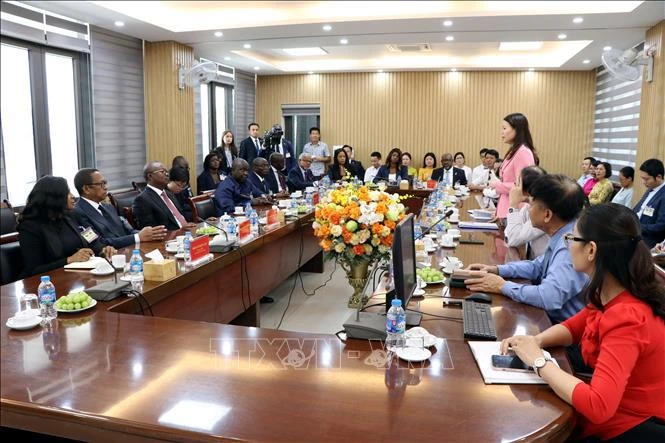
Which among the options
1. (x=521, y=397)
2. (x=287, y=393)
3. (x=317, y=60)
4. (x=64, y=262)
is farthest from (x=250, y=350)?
(x=317, y=60)

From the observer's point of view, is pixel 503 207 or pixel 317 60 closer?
pixel 503 207

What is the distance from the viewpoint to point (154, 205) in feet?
12.2

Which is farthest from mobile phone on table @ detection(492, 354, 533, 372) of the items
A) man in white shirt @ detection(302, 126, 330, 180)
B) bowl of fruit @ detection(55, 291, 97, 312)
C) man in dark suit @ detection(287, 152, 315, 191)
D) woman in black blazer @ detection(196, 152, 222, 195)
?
man in white shirt @ detection(302, 126, 330, 180)

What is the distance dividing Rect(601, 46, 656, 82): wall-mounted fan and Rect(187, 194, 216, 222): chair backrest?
4589mm

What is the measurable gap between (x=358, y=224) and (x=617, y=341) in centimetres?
114

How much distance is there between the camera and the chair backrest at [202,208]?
4.54 meters

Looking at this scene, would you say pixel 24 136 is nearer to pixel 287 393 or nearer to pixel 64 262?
pixel 64 262

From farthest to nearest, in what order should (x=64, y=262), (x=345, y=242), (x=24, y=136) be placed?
(x=24, y=136)
(x=64, y=262)
(x=345, y=242)

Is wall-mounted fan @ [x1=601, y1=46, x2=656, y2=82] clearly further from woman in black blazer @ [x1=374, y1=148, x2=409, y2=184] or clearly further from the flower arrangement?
the flower arrangement

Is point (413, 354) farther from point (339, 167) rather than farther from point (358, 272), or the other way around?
point (339, 167)

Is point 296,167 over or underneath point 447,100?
underneath

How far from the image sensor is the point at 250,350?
150cm

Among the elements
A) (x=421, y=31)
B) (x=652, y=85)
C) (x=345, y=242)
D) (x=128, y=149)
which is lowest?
(x=345, y=242)

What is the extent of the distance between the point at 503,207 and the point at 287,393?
3.08m
